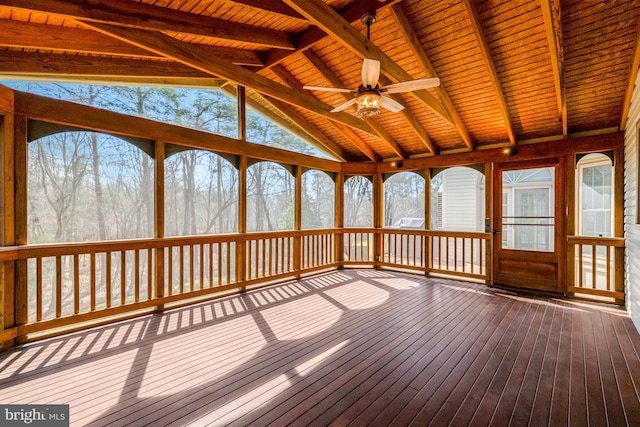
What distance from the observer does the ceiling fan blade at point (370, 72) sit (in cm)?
295

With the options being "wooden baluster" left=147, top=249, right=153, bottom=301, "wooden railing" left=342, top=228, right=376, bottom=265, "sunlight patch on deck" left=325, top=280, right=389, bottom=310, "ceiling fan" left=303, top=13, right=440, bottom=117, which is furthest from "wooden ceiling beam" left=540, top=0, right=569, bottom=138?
"wooden baluster" left=147, top=249, right=153, bottom=301

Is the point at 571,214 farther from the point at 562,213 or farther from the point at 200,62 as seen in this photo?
the point at 200,62

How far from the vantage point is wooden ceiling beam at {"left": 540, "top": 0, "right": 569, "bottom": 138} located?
2762mm

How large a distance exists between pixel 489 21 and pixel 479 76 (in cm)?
90

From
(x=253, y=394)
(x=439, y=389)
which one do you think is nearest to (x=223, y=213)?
(x=253, y=394)

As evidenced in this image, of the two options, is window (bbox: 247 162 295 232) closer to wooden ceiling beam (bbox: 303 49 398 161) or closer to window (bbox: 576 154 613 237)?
wooden ceiling beam (bbox: 303 49 398 161)

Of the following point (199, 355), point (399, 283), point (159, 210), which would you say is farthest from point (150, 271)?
point (399, 283)

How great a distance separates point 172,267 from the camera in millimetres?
4480

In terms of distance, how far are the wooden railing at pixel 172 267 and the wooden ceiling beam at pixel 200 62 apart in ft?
7.71

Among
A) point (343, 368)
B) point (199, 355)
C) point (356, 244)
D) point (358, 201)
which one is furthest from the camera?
point (358, 201)

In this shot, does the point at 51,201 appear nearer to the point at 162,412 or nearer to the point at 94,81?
the point at 94,81

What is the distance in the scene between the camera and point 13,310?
9.84 feet

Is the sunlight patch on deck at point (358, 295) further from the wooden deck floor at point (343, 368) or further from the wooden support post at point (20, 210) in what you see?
the wooden support post at point (20, 210)

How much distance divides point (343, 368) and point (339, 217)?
4.59m
